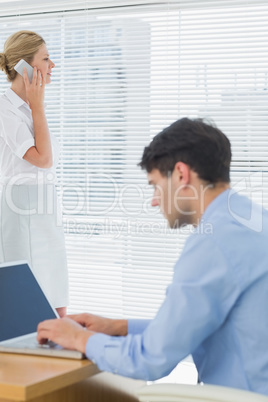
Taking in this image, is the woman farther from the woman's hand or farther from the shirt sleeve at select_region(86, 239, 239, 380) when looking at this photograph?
the shirt sleeve at select_region(86, 239, 239, 380)

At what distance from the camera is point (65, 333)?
1.54 m

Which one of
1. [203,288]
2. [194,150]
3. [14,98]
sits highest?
[14,98]

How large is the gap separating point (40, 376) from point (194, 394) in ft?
1.13

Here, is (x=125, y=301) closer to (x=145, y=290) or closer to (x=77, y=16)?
(x=145, y=290)

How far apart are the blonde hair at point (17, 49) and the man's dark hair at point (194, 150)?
1367mm

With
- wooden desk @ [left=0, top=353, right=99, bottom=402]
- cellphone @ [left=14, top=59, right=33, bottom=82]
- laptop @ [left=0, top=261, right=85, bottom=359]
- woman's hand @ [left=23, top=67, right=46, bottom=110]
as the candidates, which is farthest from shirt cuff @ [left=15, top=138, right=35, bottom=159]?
wooden desk @ [left=0, top=353, right=99, bottom=402]

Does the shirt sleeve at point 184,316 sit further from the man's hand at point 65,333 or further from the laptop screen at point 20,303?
the laptop screen at point 20,303

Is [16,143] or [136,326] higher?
[16,143]

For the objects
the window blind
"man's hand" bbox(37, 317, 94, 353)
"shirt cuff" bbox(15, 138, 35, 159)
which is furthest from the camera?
the window blind

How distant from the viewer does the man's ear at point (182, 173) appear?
1.55 meters

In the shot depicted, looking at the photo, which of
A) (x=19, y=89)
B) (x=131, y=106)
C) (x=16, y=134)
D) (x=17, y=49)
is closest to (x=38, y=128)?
(x=16, y=134)

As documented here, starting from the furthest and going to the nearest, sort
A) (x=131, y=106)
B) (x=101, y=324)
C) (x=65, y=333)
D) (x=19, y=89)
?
(x=131, y=106) → (x=19, y=89) → (x=101, y=324) → (x=65, y=333)

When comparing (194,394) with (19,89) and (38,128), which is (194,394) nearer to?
(38,128)

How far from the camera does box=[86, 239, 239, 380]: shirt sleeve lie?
138cm
